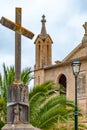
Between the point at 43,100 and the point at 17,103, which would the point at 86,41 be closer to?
the point at 43,100

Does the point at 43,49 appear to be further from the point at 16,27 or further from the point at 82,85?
the point at 16,27

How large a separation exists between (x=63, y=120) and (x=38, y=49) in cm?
2499

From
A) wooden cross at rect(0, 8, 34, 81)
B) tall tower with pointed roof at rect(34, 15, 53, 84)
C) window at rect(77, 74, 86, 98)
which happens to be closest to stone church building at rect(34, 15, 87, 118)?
tall tower with pointed roof at rect(34, 15, 53, 84)

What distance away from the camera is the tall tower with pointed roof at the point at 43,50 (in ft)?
144

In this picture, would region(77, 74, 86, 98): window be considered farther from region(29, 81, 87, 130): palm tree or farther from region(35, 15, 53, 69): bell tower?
region(29, 81, 87, 130): palm tree

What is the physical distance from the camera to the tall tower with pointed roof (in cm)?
4400

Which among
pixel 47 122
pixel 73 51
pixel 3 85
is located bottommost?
pixel 47 122

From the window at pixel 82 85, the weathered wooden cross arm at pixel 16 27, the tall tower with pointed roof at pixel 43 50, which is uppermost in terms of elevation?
the tall tower with pointed roof at pixel 43 50

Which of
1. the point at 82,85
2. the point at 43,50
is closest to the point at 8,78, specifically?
the point at 82,85

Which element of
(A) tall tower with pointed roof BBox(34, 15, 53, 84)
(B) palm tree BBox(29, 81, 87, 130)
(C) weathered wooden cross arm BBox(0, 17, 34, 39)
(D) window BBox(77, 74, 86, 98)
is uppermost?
(A) tall tower with pointed roof BBox(34, 15, 53, 84)

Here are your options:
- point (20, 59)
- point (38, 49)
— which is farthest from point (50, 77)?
point (20, 59)

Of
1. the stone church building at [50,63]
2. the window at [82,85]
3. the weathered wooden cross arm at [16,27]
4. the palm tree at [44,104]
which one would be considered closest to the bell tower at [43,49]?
the stone church building at [50,63]

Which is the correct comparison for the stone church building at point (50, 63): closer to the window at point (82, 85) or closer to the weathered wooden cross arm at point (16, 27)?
the window at point (82, 85)

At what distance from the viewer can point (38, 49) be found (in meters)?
44.8
